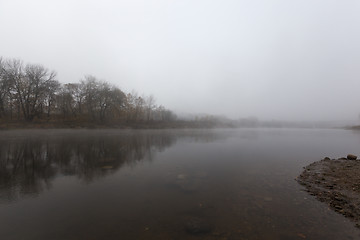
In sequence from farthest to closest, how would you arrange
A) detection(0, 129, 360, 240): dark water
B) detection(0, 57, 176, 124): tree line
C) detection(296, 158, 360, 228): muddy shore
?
detection(0, 57, 176, 124): tree line
detection(296, 158, 360, 228): muddy shore
detection(0, 129, 360, 240): dark water

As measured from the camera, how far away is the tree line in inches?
1617

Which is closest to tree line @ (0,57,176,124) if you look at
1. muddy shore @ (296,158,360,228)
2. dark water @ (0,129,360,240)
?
dark water @ (0,129,360,240)

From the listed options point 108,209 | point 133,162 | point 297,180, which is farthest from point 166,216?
point 297,180

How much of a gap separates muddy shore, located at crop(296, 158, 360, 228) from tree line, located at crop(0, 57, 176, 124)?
185 ft

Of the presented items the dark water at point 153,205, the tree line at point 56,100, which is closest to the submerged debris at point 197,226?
the dark water at point 153,205

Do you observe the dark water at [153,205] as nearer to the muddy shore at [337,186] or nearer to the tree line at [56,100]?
the muddy shore at [337,186]

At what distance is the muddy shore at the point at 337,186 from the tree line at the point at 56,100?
56.3 metres

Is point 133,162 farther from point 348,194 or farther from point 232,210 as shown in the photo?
point 348,194

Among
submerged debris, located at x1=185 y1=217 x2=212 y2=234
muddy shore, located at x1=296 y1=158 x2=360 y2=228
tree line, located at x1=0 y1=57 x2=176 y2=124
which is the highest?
tree line, located at x1=0 y1=57 x2=176 y2=124

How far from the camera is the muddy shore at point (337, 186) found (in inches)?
249

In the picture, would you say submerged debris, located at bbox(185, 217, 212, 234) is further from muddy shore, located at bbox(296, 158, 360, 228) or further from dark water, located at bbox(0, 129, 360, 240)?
muddy shore, located at bbox(296, 158, 360, 228)

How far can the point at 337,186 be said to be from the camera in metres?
8.49

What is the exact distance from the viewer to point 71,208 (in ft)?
19.0

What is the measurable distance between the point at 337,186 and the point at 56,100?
66289 millimetres
